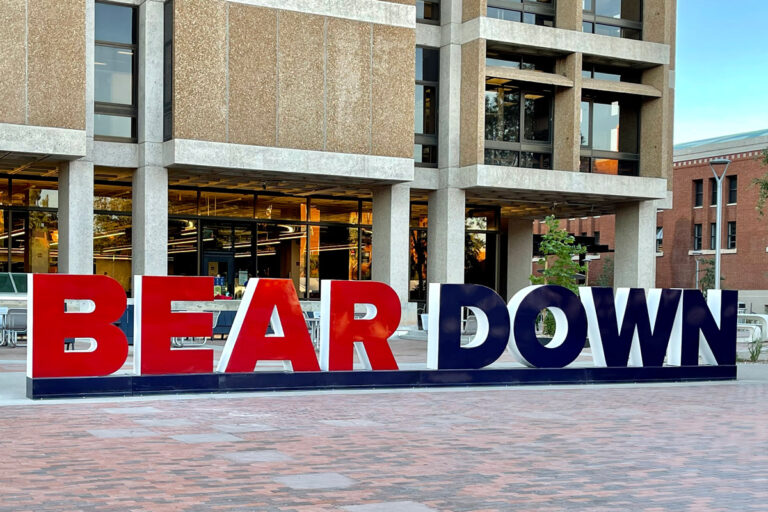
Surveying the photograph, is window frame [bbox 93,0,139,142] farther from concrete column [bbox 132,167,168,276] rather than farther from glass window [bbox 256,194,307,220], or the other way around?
glass window [bbox 256,194,307,220]

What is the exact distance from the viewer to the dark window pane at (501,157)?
3584 cm

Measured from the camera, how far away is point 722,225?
66.9m

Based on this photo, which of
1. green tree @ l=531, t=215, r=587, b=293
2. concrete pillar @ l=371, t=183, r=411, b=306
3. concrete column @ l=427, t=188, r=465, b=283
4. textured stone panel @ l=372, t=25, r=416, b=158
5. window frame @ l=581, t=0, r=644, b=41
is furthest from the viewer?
window frame @ l=581, t=0, r=644, b=41

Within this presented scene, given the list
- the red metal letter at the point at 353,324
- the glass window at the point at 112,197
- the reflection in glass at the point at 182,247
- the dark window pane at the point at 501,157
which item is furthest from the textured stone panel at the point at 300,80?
the red metal letter at the point at 353,324

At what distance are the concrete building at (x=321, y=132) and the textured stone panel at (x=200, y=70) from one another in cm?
5

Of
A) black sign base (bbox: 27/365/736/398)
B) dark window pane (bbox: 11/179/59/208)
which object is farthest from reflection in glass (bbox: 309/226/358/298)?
black sign base (bbox: 27/365/736/398)

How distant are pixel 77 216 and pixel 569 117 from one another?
57.5ft

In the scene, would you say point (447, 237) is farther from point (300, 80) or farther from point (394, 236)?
point (300, 80)

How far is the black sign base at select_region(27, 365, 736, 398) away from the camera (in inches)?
518

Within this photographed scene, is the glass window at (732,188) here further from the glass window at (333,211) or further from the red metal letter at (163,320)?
the red metal letter at (163,320)

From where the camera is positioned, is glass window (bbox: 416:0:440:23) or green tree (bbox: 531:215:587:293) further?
glass window (bbox: 416:0:440:23)

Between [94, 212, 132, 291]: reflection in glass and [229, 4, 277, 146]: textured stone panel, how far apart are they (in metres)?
6.45

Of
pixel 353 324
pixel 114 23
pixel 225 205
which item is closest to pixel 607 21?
pixel 225 205

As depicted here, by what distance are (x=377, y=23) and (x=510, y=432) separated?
23.1m
